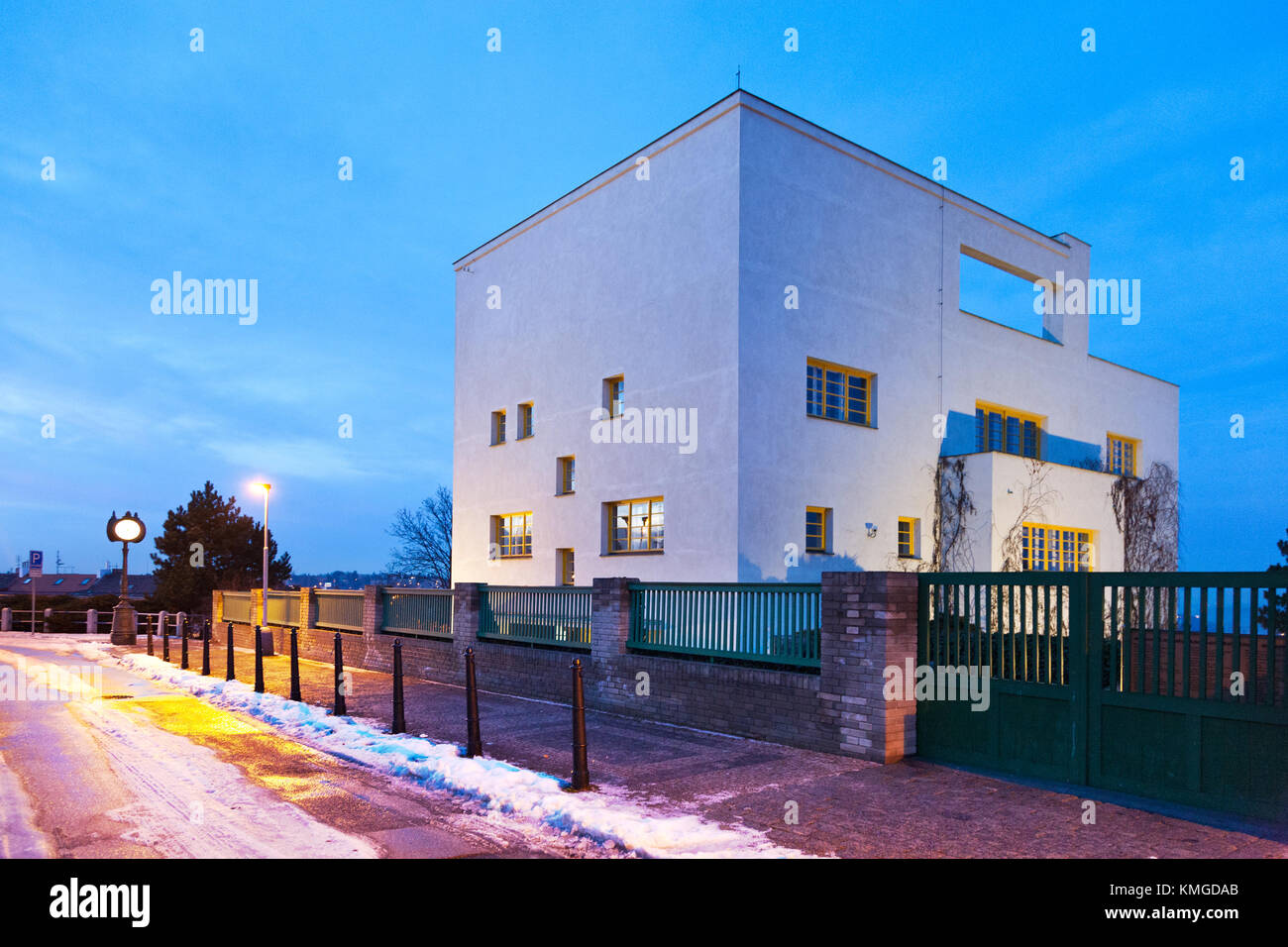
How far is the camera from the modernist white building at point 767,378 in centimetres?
1717

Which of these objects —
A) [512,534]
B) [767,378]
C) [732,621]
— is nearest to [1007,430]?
[767,378]

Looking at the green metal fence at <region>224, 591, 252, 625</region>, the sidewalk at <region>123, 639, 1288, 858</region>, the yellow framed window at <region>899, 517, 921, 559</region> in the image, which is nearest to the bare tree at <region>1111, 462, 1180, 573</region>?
the yellow framed window at <region>899, 517, 921, 559</region>

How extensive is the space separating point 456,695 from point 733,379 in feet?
26.1

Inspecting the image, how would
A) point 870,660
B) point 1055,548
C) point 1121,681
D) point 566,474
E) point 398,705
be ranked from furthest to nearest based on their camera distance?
1. point 566,474
2. point 1055,548
3. point 398,705
4. point 870,660
5. point 1121,681

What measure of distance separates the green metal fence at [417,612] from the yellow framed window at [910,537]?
1048cm

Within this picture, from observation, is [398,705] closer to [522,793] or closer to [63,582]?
[522,793]

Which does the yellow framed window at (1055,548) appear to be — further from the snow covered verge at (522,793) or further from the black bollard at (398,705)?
the snow covered verge at (522,793)

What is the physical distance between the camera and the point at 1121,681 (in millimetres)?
6977

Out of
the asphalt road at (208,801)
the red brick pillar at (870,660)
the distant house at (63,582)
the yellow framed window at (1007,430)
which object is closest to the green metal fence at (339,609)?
the asphalt road at (208,801)

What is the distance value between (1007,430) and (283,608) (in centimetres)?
2069

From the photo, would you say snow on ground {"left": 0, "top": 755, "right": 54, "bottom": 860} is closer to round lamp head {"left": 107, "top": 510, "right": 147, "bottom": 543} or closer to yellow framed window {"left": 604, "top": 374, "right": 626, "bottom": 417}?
yellow framed window {"left": 604, "top": 374, "right": 626, "bottom": 417}
